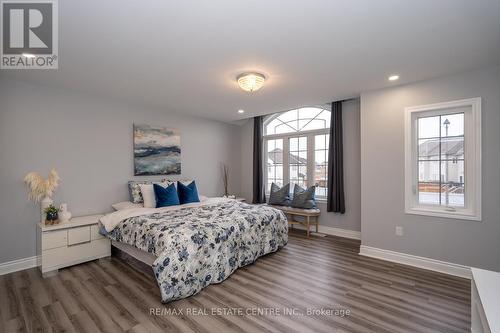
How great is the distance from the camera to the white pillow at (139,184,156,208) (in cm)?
389

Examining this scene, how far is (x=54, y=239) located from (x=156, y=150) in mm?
2068

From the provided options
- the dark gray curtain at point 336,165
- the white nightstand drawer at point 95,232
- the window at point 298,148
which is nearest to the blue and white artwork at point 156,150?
the white nightstand drawer at point 95,232

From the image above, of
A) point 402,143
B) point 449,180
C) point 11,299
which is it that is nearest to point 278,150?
point 402,143

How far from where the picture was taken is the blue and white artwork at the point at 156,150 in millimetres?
4336

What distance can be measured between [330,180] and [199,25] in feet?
11.6

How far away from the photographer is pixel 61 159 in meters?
3.48

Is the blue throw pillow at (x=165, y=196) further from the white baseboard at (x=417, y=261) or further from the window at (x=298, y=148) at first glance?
the white baseboard at (x=417, y=261)

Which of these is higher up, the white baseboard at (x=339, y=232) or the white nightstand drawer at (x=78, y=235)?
the white nightstand drawer at (x=78, y=235)

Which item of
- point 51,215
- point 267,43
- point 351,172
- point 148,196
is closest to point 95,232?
point 51,215

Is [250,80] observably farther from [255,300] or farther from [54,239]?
[54,239]

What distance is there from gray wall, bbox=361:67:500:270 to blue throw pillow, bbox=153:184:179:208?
3.01 metres

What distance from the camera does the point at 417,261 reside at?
3232 millimetres

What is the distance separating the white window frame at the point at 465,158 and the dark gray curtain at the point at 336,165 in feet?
4.09

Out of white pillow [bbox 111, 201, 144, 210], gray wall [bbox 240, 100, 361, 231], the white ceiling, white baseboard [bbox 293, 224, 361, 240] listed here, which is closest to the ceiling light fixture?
the white ceiling
